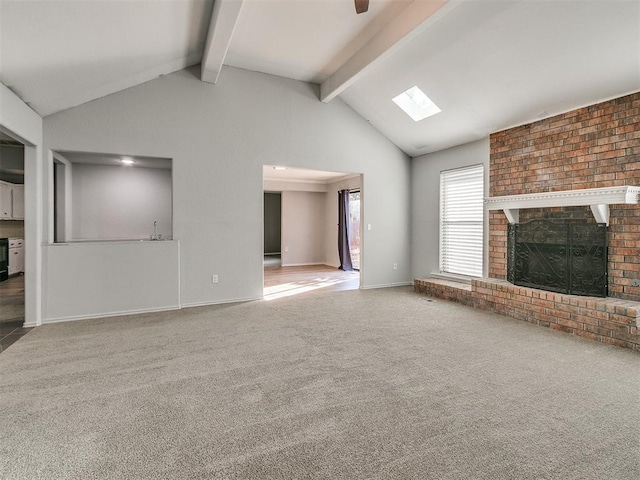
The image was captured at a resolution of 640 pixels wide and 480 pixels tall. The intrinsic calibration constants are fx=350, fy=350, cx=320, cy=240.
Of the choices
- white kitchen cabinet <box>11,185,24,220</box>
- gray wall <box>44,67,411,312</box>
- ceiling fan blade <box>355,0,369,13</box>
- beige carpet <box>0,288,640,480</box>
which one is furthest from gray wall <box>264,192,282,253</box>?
ceiling fan blade <box>355,0,369,13</box>

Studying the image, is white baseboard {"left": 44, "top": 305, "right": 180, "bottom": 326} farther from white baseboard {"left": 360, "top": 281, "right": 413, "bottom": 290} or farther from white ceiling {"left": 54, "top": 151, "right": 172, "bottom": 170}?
white baseboard {"left": 360, "top": 281, "right": 413, "bottom": 290}

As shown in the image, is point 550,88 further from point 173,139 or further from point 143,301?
point 143,301

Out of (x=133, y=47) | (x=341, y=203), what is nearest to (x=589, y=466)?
(x=133, y=47)

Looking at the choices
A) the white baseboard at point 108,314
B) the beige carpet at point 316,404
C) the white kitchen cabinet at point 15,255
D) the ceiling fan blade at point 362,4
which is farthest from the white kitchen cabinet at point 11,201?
the ceiling fan blade at point 362,4

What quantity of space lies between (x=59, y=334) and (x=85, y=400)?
1.89 metres

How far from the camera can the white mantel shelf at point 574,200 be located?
3.62 m

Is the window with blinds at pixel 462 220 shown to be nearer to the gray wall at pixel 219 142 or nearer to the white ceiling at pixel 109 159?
the gray wall at pixel 219 142

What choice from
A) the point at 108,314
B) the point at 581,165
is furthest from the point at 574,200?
the point at 108,314

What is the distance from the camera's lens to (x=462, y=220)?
595 centimetres

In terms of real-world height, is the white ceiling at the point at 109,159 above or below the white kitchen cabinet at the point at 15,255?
above

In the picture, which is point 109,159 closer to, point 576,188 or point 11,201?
point 11,201

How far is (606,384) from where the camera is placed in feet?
8.57

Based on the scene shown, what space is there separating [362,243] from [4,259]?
22.8 ft

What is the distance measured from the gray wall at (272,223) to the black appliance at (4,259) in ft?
21.5
